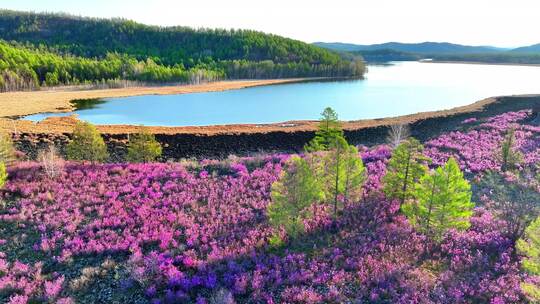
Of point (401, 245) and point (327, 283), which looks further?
point (401, 245)

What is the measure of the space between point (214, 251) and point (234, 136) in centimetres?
3663

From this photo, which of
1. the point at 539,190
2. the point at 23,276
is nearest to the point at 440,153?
the point at 539,190

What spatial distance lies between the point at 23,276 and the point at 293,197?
11.8m

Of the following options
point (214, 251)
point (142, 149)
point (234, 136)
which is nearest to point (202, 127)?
point (234, 136)

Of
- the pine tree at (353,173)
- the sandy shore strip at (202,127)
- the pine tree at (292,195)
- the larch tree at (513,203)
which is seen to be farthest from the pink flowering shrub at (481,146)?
the pine tree at (292,195)

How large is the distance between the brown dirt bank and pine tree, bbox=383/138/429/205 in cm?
2630

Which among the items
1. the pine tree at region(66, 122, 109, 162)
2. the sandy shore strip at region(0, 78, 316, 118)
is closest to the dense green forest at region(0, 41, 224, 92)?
the sandy shore strip at region(0, 78, 316, 118)

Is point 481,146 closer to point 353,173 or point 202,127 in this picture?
point 353,173

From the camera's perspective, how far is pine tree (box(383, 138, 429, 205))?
1886 cm

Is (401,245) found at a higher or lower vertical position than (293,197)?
lower

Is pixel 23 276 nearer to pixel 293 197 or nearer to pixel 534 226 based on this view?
pixel 293 197

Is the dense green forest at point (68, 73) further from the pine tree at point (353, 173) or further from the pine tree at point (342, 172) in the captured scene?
the pine tree at point (353, 173)

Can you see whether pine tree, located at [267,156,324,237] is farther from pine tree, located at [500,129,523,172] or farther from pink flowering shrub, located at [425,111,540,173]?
pine tree, located at [500,129,523,172]

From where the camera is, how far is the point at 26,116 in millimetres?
71812
